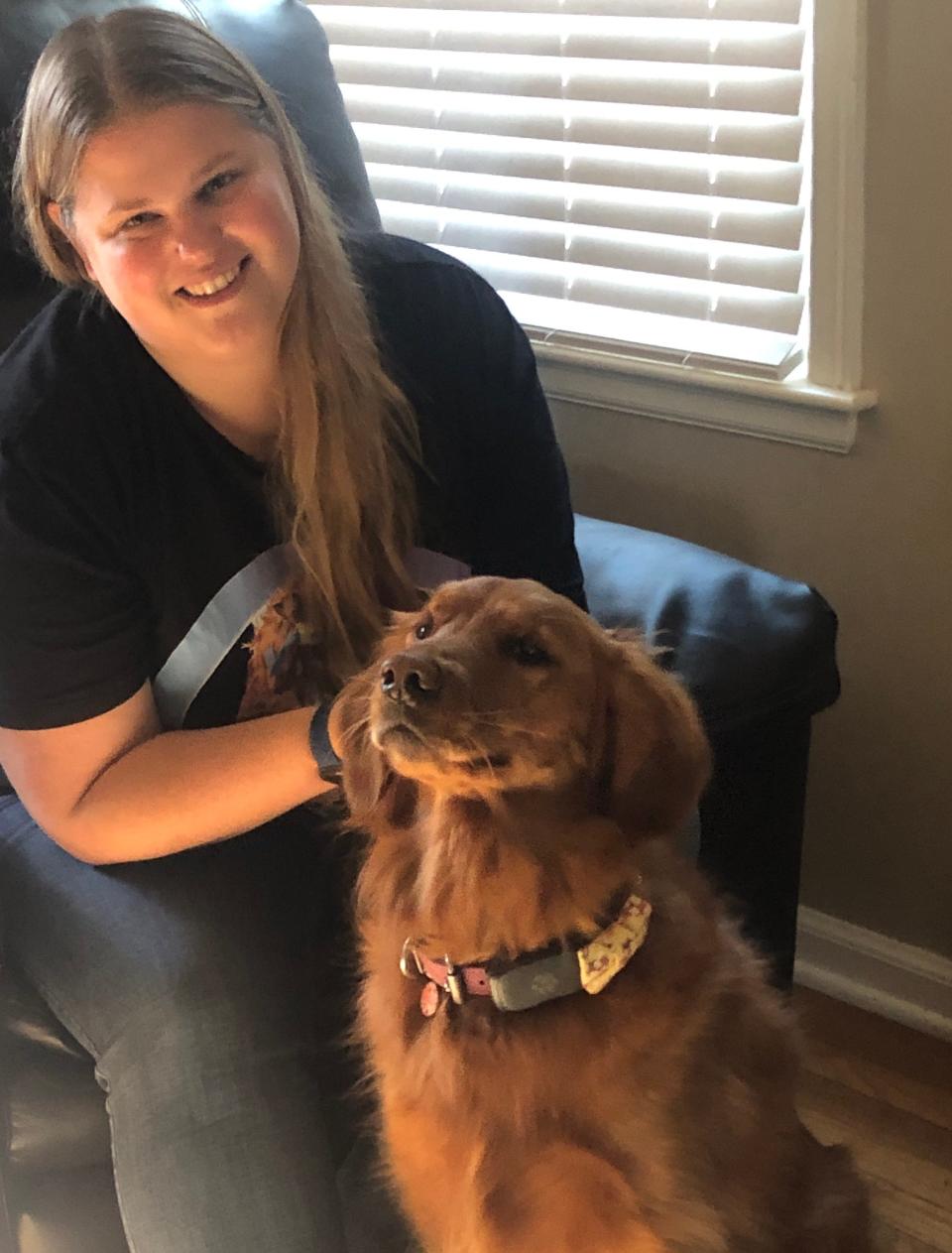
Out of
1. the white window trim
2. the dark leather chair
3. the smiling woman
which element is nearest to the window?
the white window trim

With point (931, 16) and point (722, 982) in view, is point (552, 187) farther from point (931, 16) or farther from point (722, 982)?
point (722, 982)

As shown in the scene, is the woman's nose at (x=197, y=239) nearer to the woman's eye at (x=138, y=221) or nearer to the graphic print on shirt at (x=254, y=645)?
the woman's eye at (x=138, y=221)

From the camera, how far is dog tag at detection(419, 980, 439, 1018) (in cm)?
105

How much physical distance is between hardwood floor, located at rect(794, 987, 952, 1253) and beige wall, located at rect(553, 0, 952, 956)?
Answer: 14cm

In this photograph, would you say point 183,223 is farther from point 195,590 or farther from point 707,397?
point 707,397

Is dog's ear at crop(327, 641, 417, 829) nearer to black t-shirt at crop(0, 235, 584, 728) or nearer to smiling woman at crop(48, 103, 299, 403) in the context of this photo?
black t-shirt at crop(0, 235, 584, 728)

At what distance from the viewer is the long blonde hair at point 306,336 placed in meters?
1.08

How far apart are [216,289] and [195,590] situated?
279 mm

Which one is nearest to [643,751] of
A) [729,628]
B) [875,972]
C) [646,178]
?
[729,628]

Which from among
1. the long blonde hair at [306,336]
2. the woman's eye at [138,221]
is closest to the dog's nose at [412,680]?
the long blonde hair at [306,336]

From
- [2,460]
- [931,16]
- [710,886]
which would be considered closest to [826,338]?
[931,16]

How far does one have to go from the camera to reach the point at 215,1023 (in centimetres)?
111

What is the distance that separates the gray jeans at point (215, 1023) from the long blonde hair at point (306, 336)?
235mm

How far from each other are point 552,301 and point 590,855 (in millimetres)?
997
